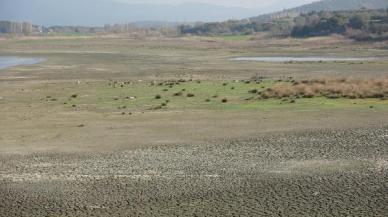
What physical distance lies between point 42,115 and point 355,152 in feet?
53.9

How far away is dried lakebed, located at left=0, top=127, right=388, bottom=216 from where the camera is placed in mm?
14469

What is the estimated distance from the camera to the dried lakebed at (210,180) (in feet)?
47.5

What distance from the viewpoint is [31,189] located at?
16.3m

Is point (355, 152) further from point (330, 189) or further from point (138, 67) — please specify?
point (138, 67)

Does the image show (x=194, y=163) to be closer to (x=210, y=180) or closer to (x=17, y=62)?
(x=210, y=180)

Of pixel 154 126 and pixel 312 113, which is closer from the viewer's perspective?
pixel 154 126

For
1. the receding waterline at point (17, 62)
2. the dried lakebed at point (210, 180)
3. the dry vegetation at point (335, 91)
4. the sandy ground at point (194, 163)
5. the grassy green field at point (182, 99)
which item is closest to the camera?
the dried lakebed at point (210, 180)

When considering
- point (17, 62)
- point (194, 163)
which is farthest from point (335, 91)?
point (17, 62)

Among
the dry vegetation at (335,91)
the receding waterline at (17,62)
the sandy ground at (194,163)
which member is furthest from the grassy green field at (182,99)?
the receding waterline at (17,62)

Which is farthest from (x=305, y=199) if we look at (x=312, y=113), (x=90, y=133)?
(x=312, y=113)

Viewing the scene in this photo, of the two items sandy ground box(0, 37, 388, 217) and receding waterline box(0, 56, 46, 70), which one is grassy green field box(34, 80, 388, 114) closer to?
sandy ground box(0, 37, 388, 217)

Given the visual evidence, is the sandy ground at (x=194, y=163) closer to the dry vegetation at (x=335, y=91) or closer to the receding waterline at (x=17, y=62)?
the dry vegetation at (x=335, y=91)

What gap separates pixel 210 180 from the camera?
16.7m

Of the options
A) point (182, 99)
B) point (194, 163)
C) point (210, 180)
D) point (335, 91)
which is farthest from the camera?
point (335, 91)
